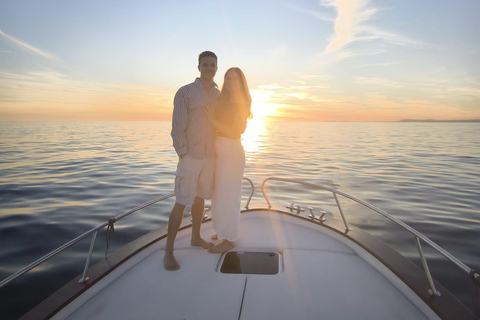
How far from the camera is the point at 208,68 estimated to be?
2.71 m

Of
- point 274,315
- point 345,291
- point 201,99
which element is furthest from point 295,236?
point 201,99

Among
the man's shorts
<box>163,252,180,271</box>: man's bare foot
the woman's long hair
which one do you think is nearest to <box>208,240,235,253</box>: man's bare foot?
<box>163,252,180,271</box>: man's bare foot

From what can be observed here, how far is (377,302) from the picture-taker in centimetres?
207

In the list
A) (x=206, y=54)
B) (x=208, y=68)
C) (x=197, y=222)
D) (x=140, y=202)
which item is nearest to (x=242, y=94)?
(x=208, y=68)

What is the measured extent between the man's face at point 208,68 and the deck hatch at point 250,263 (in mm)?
1772

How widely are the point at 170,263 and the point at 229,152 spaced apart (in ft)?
3.85

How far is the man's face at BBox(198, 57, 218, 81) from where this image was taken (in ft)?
8.89

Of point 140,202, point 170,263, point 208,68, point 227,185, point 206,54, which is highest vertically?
point 206,54

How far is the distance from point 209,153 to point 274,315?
1508 millimetres

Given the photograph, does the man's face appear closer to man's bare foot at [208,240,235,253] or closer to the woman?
the woman

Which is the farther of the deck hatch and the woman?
the woman

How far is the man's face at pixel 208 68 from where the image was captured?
271cm

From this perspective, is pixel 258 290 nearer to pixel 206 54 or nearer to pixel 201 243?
pixel 201 243

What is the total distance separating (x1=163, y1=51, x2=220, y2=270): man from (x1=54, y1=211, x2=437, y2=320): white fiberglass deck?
0.97 ft
